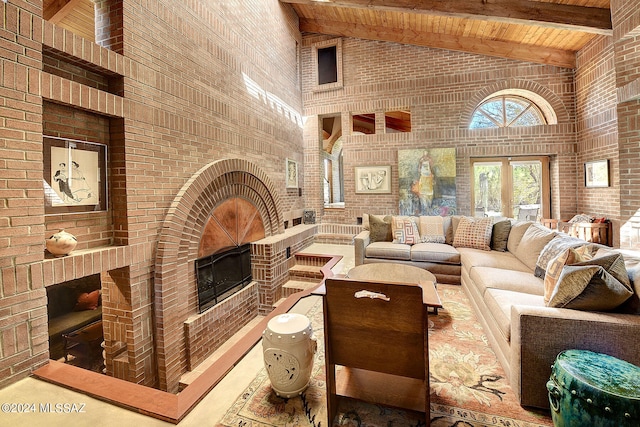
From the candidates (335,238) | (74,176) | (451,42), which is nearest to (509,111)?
(451,42)

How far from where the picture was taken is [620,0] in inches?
130

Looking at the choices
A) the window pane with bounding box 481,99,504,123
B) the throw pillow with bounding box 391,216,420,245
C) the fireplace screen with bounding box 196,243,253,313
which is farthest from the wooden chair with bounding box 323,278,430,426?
the window pane with bounding box 481,99,504,123

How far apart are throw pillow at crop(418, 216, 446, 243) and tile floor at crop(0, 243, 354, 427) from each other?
343 centimetres

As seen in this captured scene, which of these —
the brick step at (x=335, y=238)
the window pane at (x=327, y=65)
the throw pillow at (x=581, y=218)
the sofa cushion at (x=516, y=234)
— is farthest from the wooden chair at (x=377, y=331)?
the window pane at (x=327, y=65)

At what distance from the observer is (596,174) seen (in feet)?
15.4

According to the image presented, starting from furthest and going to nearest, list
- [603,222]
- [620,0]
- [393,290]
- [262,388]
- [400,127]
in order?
[400,127] → [603,222] → [620,0] → [262,388] → [393,290]

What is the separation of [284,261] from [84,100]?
3341 millimetres

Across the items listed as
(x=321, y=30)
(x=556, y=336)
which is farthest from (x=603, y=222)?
(x=321, y=30)

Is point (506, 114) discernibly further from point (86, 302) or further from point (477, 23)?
point (86, 302)

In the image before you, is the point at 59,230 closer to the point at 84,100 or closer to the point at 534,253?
the point at 84,100

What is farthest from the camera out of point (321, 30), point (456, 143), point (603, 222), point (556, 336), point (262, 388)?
point (321, 30)

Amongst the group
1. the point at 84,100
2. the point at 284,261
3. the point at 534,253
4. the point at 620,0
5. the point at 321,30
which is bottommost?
the point at 284,261

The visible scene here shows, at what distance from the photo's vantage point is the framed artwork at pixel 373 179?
608cm

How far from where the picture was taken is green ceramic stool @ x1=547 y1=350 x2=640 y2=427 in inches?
44.5
